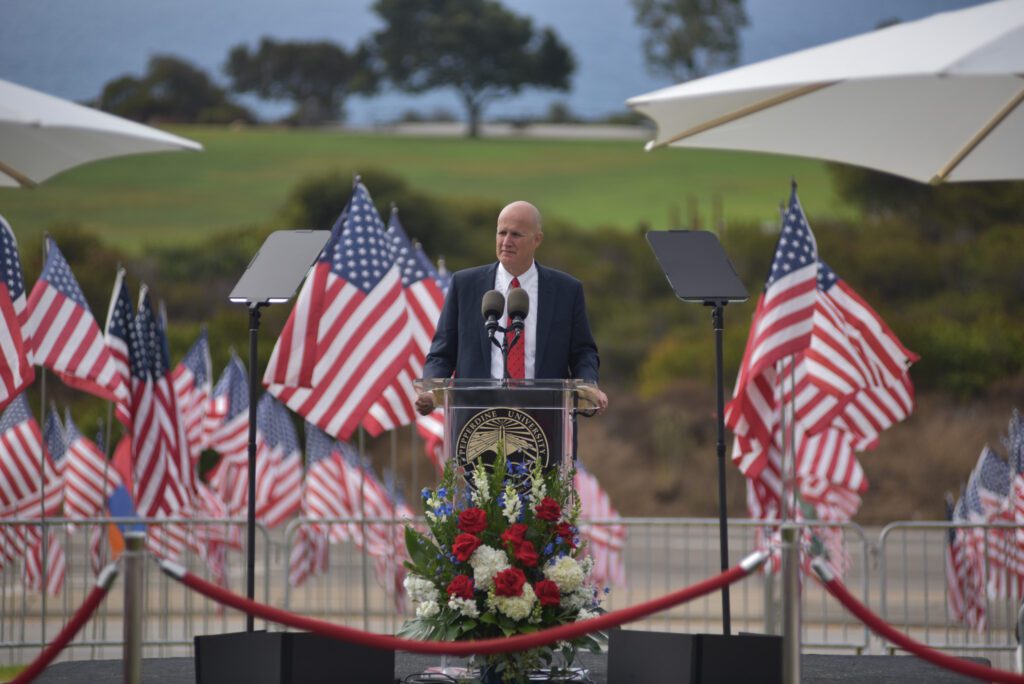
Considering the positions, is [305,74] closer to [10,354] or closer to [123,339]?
[123,339]

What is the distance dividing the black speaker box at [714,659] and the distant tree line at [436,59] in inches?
1822

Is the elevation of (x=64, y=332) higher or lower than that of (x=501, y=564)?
higher

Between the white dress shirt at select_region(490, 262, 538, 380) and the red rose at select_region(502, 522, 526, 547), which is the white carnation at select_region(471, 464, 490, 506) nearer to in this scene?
the red rose at select_region(502, 522, 526, 547)

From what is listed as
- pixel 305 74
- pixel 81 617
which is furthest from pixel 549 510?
pixel 305 74

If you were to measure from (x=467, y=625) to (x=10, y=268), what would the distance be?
5091 millimetres

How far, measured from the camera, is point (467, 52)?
51906 millimetres

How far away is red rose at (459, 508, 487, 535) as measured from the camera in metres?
5.30

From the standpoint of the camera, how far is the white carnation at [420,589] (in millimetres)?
5414

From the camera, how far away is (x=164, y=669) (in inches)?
264

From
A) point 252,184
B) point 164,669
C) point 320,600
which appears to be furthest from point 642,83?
point 164,669

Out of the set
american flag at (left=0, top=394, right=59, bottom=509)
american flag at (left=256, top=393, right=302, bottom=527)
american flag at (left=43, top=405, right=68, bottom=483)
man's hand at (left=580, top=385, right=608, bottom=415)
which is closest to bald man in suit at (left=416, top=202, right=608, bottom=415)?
man's hand at (left=580, top=385, right=608, bottom=415)

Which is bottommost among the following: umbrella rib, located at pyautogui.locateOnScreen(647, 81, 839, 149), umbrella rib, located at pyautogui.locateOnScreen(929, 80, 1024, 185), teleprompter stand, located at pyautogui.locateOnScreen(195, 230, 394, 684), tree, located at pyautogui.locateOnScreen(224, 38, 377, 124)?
teleprompter stand, located at pyautogui.locateOnScreen(195, 230, 394, 684)

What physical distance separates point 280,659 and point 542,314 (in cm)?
196

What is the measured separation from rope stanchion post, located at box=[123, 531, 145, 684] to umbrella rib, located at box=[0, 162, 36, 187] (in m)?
4.85
